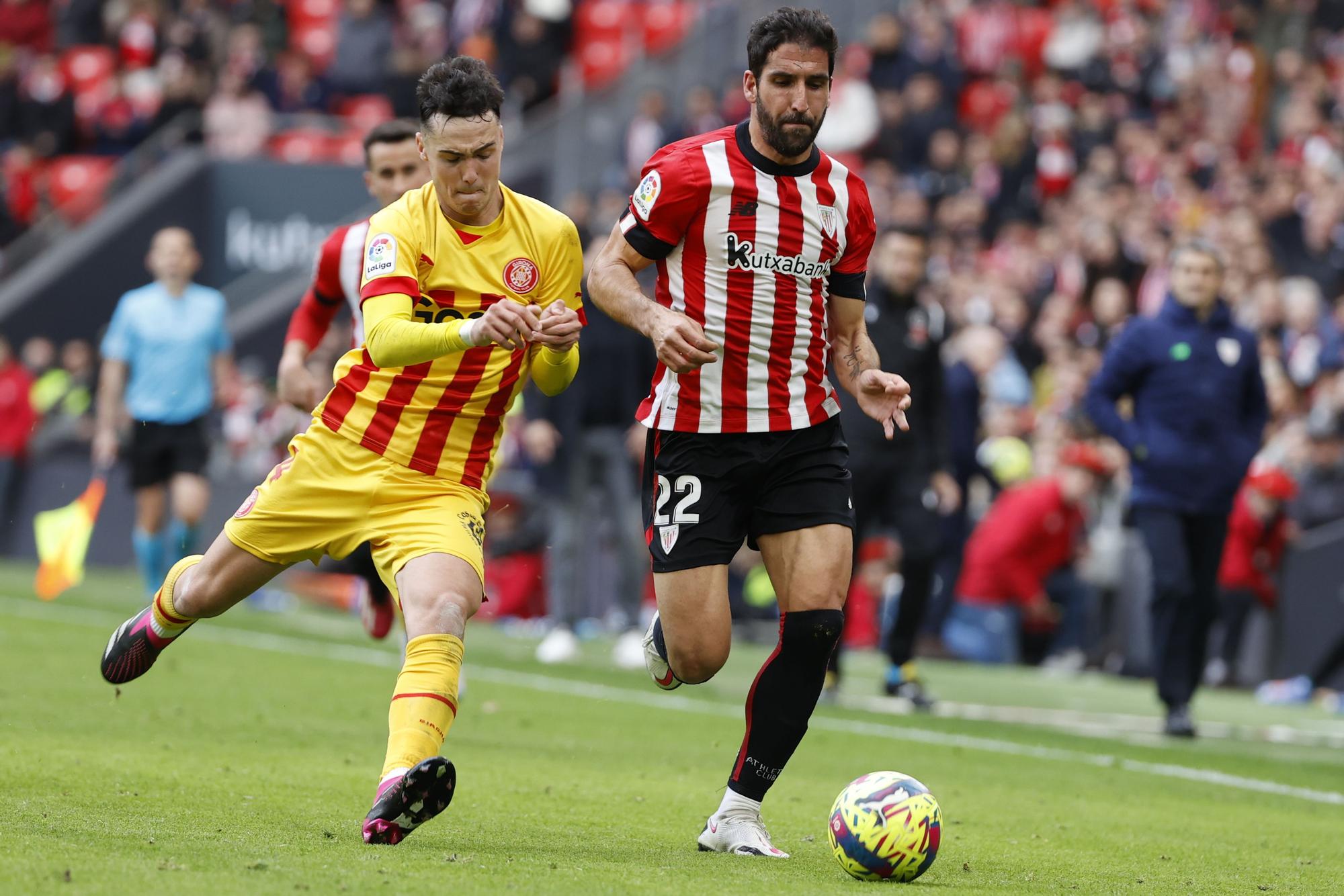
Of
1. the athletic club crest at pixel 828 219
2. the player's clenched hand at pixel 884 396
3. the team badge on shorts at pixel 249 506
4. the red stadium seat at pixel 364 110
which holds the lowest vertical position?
the team badge on shorts at pixel 249 506

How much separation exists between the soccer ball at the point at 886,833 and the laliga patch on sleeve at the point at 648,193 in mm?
1869

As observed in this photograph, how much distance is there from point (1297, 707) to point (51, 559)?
7.77 metres

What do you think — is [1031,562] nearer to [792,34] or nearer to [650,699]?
[650,699]

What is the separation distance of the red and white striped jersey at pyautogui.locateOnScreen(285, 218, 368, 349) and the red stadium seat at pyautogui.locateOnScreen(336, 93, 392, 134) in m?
15.7

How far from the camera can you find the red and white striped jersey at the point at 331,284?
27.2 ft

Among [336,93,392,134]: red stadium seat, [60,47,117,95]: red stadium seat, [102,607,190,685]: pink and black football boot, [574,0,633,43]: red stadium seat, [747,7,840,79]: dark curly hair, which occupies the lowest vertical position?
[102,607,190,685]: pink and black football boot

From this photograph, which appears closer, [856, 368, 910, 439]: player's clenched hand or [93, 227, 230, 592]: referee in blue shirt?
[856, 368, 910, 439]: player's clenched hand

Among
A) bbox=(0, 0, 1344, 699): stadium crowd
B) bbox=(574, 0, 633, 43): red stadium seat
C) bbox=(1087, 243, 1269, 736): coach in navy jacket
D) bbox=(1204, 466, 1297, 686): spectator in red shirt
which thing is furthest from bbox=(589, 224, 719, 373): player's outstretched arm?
bbox=(574, 0, 633, 43): red stadium seat

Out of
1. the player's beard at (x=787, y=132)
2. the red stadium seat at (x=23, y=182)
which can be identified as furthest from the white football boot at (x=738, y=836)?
the red stadium seat at (x=23, y=182)

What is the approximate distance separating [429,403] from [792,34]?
159 centimetres

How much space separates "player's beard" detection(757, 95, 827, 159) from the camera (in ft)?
20.1

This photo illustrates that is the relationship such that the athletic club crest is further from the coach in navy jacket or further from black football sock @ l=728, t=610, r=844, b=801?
the coach in navy jacket

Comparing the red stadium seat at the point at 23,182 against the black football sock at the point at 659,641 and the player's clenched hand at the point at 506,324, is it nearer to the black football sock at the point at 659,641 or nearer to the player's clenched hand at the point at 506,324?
the black football sock at the point at 659,641

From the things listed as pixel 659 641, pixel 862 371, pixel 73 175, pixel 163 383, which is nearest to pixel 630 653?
pixel 163 383
